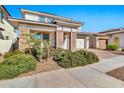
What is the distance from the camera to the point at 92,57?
365 inches

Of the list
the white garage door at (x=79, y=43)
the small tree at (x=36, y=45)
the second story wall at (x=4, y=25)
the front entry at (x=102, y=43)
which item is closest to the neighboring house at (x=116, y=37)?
the front entry at (x=102, y=43)

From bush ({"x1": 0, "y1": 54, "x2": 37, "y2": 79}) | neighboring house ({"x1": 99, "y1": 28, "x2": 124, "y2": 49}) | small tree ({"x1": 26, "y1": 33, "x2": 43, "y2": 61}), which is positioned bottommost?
bush ({"x1": 0, "y1": 54, "x2": 37, "y2": 79})

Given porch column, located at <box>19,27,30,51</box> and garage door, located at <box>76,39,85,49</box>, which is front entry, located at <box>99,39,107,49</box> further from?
porch column, located at <box>19,27,30,51</box>

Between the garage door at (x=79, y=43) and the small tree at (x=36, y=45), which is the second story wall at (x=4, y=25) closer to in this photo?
the small tree at (x=36, y=45)

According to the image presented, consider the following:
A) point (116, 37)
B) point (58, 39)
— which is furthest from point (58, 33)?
point (116, 37)

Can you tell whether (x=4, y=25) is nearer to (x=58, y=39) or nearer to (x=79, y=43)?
(x=58, y=39)

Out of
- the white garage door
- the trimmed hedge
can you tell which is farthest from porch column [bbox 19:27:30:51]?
the white garage door

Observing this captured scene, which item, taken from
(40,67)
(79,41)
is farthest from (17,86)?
(79,41)

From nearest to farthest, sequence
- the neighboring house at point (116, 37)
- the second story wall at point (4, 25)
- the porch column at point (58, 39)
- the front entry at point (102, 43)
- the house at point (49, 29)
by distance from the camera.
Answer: the house at point (49, 29) < the porch column at point (58, 39) < the second story wall at point (4, 25) < the neighboring house at point (116, 37) < the front entry at point (102, 43)

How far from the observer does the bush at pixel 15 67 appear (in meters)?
5.60

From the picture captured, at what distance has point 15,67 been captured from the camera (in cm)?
594

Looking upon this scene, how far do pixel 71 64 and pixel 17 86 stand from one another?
14.0 feet

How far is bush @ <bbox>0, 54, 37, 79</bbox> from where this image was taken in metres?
5.60
